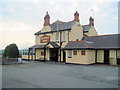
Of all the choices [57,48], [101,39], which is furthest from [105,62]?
[57,48]

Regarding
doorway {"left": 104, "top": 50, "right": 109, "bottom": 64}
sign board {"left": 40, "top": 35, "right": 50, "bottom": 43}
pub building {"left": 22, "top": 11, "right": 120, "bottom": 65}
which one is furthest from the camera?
sign board {"left": 40, "top": 35, "right": 50, "bottom": 43}

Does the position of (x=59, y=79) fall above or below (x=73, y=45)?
below

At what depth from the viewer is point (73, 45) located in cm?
1970

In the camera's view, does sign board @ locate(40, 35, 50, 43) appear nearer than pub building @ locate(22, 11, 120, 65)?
No

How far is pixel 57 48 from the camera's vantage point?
77.2ft

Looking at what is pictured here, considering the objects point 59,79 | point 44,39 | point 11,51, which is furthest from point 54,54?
point 59,79

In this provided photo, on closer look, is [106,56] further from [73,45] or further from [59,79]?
[59,79]

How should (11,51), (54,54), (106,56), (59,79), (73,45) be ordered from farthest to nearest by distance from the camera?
(54,54) → (11,51) → (73,45) → (106,56) → (59,79)

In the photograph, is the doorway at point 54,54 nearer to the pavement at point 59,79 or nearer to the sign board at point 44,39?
the sign board at point 44,39

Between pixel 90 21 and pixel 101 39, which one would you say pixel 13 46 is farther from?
pixel 90 21

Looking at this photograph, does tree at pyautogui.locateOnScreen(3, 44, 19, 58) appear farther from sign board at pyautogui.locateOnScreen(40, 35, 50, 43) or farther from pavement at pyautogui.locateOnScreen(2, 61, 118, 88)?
pavement at pyautogui.locateOnScreen(2, 61, 118, 88)

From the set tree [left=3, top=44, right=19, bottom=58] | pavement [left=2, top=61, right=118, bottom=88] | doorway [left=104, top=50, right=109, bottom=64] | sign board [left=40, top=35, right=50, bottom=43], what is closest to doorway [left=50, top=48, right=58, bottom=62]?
sign board [left=40, top=35, right=50, bottom=43]

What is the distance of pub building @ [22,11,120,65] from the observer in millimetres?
18250

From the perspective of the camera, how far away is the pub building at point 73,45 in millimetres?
18250
